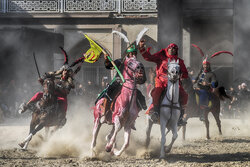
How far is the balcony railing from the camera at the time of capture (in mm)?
27953

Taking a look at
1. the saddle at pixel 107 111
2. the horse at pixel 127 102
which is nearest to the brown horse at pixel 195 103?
the saddle at pixel 107 111

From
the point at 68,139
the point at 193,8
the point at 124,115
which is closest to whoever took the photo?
the point at 124,115

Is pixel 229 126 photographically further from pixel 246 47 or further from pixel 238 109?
pixel 246 47

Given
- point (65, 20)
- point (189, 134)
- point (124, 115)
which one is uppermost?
point (65, 20)

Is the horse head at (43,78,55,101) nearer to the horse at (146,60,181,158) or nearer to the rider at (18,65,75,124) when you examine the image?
the rider at (18,65,75,124)

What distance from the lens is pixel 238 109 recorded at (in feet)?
67.9

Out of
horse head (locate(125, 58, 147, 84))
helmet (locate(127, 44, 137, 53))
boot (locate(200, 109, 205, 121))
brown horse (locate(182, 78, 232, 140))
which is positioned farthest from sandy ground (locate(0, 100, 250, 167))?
helmet (locate(127, 44, 137, 53))

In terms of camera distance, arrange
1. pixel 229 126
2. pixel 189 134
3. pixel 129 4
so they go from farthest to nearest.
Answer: pixel 129 4, pixel 229 126, pixel 189 134

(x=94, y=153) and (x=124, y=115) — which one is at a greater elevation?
(x=124, y=115)

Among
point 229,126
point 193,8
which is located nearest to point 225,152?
point 229,126

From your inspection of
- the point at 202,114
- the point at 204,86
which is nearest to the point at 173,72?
the point at 204,86

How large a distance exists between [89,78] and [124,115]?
1937cm

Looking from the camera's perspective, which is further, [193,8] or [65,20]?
[65,20]

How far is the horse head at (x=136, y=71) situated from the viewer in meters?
9.45
